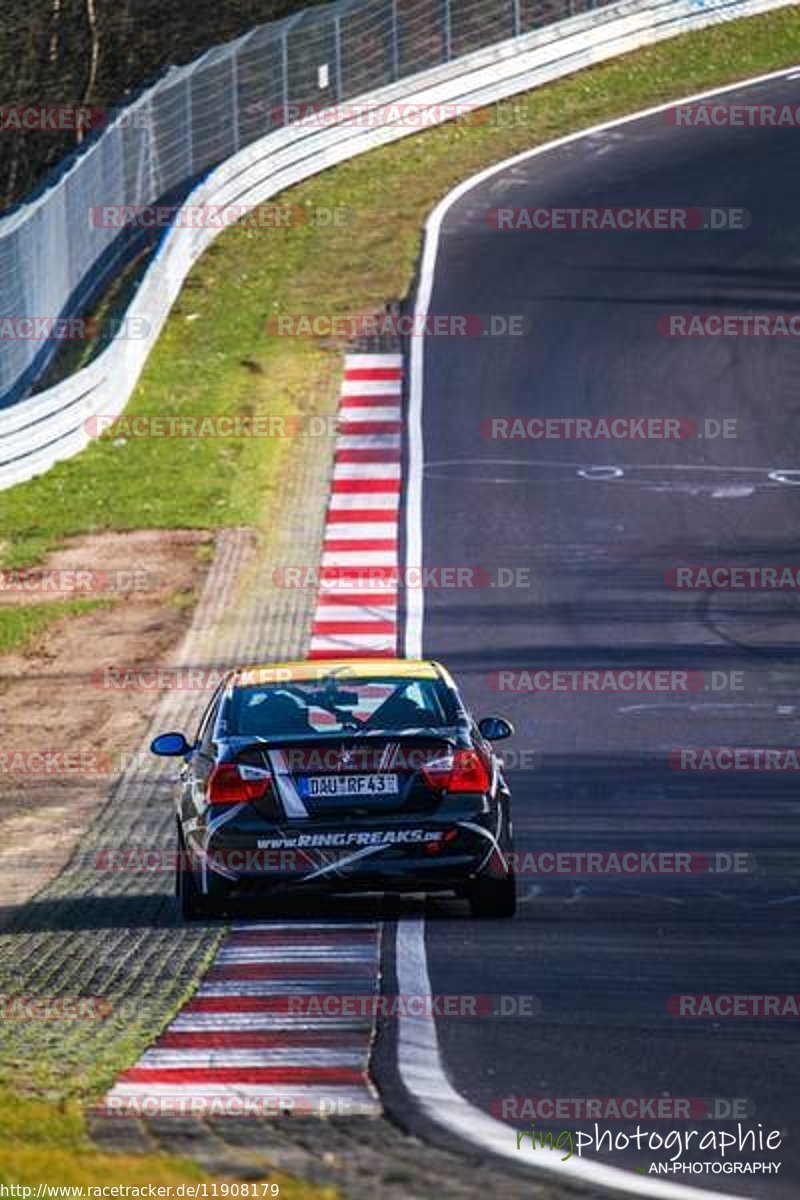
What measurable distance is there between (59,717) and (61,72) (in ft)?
125

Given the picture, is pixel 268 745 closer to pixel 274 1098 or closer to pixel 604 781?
pixel 274 1098

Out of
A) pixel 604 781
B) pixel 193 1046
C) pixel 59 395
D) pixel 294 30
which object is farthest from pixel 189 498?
pixel 193 1046

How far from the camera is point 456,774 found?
12.6m

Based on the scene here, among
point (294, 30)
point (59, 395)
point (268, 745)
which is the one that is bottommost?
point (268, 745)

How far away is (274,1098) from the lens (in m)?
8.36

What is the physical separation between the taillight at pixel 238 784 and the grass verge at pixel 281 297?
15008 millimetres
